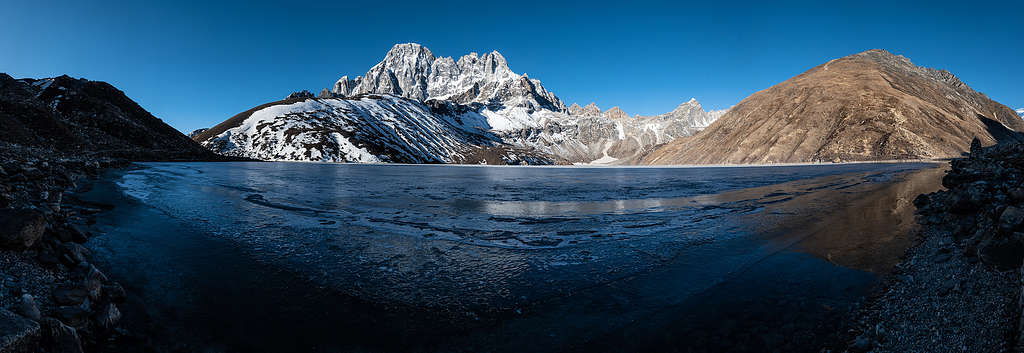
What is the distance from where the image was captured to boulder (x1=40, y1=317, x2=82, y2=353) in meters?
5.06

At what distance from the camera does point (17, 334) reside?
180 inches

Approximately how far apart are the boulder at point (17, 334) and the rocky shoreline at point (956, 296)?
38.2 ft

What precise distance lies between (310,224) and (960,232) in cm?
2310

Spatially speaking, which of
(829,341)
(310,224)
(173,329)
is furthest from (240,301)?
(829,341)

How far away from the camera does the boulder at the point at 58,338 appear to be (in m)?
5.06

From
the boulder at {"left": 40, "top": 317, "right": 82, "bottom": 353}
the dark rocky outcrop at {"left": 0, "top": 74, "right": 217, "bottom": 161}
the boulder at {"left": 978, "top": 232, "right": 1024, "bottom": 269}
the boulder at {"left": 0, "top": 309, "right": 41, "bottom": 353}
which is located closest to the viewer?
the boulder at {"left": 0, "top": 309, "right": 41, "bottom": 353}

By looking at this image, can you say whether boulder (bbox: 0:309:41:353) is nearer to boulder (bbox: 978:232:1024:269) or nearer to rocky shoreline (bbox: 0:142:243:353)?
rocky shoreline (bbox: 0:142:243:353)

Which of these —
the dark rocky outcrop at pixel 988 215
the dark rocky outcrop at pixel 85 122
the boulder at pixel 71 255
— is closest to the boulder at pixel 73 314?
the boulder at pixel 71 255

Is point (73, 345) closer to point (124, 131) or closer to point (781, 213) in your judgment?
point (781, 213)

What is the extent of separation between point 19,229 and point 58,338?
4.76m

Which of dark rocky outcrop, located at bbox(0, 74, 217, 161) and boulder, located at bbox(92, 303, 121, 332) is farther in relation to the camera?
dark rocky outcrop, located at bbox(0, 74, 217, 161)

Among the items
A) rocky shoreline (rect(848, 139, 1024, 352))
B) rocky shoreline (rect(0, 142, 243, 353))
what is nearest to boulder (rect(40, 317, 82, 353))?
rocky shoreline (rect(0, 142, 243, 353))

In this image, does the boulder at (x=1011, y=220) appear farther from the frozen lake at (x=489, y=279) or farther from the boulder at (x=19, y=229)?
the boulder at (x=19, y=229)

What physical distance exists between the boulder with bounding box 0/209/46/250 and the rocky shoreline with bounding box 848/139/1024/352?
1570 centimetres
